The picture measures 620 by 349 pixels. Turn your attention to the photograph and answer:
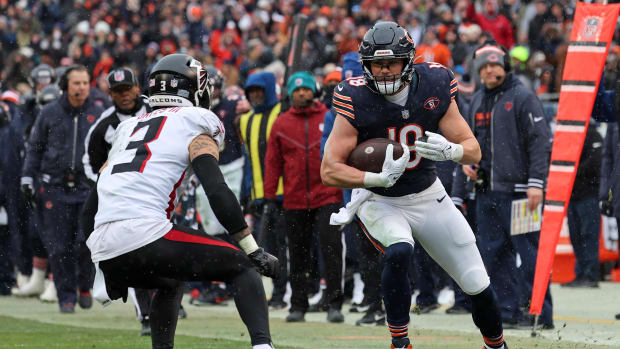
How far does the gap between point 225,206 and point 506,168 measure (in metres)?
3.86

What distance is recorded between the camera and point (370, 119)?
20.0ft

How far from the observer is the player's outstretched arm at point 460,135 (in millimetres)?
5965

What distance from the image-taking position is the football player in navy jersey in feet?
19.5

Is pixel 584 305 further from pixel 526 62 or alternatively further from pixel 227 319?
pixel 526 62

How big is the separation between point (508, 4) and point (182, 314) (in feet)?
35.6

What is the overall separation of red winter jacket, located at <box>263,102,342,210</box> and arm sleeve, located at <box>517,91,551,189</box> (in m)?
1.66

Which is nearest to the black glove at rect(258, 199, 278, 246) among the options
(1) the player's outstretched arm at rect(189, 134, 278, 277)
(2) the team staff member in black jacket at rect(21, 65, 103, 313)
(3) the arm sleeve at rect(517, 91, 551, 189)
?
(2) the team staff member in black jacket at rect(21, 65, 103, 313)

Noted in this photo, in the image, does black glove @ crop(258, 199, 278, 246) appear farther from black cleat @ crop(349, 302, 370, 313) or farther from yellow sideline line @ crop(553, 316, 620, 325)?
yellow sideline line @ crop(553, 316, 620, 325)

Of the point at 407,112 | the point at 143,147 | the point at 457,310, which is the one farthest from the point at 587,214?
the point at 143,147

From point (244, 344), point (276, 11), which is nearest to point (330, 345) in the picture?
point (244, 344)

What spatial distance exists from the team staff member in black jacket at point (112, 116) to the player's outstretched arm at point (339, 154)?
2.68m

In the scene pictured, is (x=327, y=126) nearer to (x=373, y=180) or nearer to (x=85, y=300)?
(x=373, y=180)

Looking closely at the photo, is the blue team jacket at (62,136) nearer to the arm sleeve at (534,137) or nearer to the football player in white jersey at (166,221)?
the arm sleeve at (534,137)

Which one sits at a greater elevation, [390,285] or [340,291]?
[390,285]
